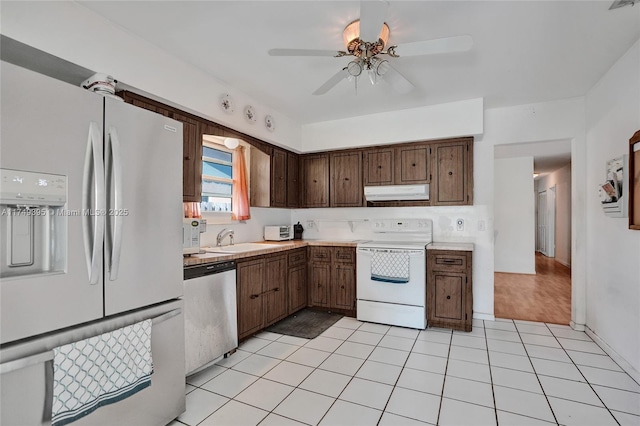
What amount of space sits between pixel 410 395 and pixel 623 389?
60.3 inches

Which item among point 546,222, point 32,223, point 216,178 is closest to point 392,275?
point 216,178

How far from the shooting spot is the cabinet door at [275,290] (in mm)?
3340

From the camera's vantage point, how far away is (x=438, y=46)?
6.47 feet

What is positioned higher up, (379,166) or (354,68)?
(354,68)

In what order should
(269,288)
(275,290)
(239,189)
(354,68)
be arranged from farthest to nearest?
(239,189) < (275,290) < (269,288) < (354,68)

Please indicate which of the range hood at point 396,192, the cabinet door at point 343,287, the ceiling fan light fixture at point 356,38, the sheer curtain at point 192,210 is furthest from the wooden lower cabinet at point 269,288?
the ceiling fan light fixture at point 356,38

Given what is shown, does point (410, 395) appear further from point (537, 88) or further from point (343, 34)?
point (537, 88)

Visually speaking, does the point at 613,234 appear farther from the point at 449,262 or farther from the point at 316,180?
the point at 316,180

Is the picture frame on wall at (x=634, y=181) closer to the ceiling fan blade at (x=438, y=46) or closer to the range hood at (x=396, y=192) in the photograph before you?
the ceiling fan blade at (x=438, y=46)

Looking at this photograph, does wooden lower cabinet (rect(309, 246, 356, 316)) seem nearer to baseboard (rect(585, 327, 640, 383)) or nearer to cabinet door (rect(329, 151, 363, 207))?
cabinet door (rect(329, 151, 363, 207))

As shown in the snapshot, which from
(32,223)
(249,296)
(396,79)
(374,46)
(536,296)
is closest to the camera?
(32,223)

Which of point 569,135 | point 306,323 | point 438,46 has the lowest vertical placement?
point 306,323

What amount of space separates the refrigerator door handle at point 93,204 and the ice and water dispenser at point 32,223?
0.08 meters

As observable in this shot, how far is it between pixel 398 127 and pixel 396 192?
0.82 m
